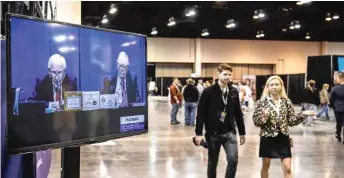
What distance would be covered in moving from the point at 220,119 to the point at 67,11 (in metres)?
7.57

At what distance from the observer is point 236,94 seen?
5.33 meters

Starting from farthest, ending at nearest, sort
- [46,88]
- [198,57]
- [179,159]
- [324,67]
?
[198,57] → [324,67] → [179,159] → [46,88]

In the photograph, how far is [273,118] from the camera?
16.9 ft

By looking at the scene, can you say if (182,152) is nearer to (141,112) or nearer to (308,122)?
(141,112)

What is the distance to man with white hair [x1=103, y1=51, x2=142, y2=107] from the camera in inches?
102

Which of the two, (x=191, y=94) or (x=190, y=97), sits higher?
(x=191, y=94)

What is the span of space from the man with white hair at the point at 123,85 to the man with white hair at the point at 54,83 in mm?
305

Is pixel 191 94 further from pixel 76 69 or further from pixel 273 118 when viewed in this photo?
pixel 76 69

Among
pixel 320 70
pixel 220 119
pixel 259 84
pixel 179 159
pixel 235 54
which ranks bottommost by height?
pixel 179 159

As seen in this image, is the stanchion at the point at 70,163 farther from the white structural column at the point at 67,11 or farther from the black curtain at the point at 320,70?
the black curtain at the point at 320,70

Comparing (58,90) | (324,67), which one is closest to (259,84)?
(324,67)

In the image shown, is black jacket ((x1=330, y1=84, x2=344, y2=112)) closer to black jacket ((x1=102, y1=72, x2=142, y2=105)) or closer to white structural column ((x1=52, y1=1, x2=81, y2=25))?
white structural column ((x1=52, y1=1, x2=81, y2=25))

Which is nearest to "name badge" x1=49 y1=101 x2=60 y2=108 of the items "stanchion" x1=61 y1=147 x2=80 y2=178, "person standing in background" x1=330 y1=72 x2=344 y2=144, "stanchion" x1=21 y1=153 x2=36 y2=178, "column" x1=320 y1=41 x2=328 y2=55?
"stanchion" x1=61 y1=147 x2=80 y2=178

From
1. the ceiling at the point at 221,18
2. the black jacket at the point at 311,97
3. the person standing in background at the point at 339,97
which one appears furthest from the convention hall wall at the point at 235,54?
the person standing in background at the point at 339,97
